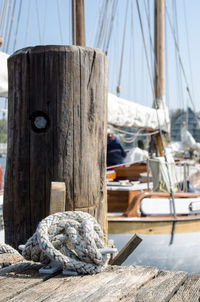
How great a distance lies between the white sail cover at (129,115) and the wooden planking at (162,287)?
7.77m

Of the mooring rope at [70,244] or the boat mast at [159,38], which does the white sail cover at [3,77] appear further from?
the boat mast at [159,38]

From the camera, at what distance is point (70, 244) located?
2123 millimetres

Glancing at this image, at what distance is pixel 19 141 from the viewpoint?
2.54 metres

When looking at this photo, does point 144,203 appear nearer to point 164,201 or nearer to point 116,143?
point 164,201

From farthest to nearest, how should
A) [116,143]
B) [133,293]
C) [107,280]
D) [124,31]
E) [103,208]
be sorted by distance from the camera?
[124,31]
[116,143]
[103,208]
[107,280]
[133,293]

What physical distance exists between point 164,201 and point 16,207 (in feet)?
17.4

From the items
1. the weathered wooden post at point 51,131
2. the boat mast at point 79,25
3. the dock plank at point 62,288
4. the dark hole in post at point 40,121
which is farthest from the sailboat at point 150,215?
the dock plank at point 62,288

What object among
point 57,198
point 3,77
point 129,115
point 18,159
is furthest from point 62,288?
point 129,115

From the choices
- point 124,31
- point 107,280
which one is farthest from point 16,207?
point 124,31

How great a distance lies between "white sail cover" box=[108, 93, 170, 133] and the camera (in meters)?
10.4

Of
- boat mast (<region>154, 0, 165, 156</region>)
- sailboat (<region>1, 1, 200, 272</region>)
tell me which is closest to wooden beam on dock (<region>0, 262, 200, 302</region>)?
sailboat (<region>1, 1, 200, 272</region>)

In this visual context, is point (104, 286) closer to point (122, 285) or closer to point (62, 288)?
point (122, 285)

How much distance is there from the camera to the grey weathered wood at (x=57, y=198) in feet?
7.72

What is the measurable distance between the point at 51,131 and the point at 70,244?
2.27 feet
